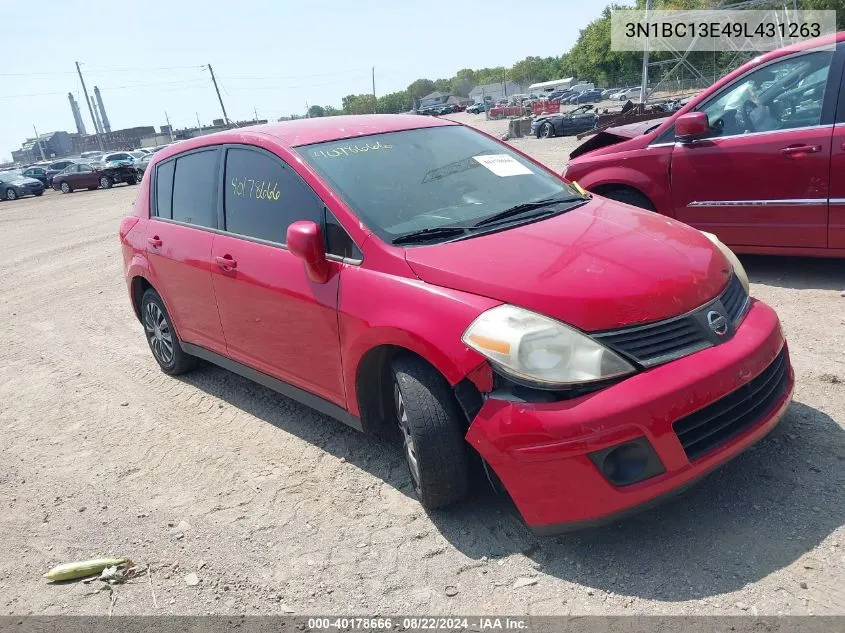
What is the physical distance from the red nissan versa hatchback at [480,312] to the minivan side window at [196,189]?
1.5 inches

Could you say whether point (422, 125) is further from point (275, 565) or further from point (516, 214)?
point (275, 565)

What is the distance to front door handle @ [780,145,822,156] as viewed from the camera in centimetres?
502

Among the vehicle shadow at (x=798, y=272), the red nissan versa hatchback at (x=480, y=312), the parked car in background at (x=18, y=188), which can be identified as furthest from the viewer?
the parked car in background at (x=18, y=188)

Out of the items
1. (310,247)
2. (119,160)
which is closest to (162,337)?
(310,247)

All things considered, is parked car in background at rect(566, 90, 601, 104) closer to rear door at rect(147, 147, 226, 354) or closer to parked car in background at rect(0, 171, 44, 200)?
parked car in background at rect(0, 171, 44, 200)

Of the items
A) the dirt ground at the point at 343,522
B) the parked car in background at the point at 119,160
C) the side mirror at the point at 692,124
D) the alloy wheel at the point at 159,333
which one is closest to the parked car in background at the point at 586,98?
the parked car in background at the point at 119,160

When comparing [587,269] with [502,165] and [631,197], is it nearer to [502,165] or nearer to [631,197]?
[502,165]

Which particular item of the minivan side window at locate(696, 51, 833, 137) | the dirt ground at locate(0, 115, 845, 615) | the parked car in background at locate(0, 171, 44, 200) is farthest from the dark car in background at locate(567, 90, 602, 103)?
the dirt ground at locate(0, 115, 845, 615)

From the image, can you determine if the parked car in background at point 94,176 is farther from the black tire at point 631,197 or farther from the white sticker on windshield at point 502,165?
the white sticker on windshield at point 502,165

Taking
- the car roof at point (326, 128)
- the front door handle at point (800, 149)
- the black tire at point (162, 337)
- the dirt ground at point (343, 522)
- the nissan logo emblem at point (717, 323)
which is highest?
the car roof at point (326, 128)

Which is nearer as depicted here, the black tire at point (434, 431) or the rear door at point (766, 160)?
the black tire at point (434, 431)

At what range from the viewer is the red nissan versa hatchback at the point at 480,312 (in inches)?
A: 101

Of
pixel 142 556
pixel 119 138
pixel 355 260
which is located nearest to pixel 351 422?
pixel 355 260

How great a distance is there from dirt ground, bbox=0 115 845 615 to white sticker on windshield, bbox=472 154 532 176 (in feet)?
5.50
